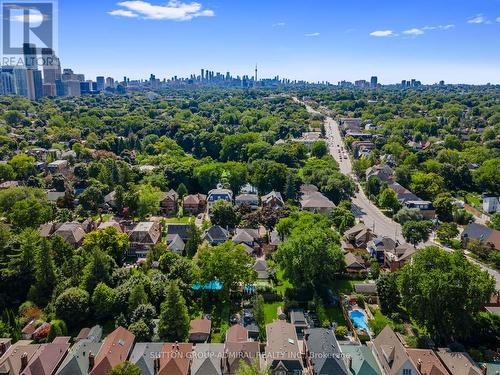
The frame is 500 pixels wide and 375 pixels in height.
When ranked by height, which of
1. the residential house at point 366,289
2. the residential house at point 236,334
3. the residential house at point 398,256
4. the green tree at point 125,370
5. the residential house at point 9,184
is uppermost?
the residential house at point 9,184

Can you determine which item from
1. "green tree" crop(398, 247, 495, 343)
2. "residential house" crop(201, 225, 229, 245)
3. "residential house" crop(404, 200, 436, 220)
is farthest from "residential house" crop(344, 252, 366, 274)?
"residential house" crop(404, 200, 436, 220)

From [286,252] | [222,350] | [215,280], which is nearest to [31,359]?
[222,350]

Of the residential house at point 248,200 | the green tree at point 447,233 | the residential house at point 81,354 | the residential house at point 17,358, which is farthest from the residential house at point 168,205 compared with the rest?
the green tree at point 447,233

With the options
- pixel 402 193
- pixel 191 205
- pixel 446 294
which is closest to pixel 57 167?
pixel 191 205

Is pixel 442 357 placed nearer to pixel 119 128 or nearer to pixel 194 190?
pixel 194 190

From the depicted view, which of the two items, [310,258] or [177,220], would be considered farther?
[177,220]

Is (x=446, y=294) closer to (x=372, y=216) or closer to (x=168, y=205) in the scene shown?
(x=372, y=216)

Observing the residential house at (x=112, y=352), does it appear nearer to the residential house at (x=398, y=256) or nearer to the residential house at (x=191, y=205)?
the residential house at (x=398, y=256)
